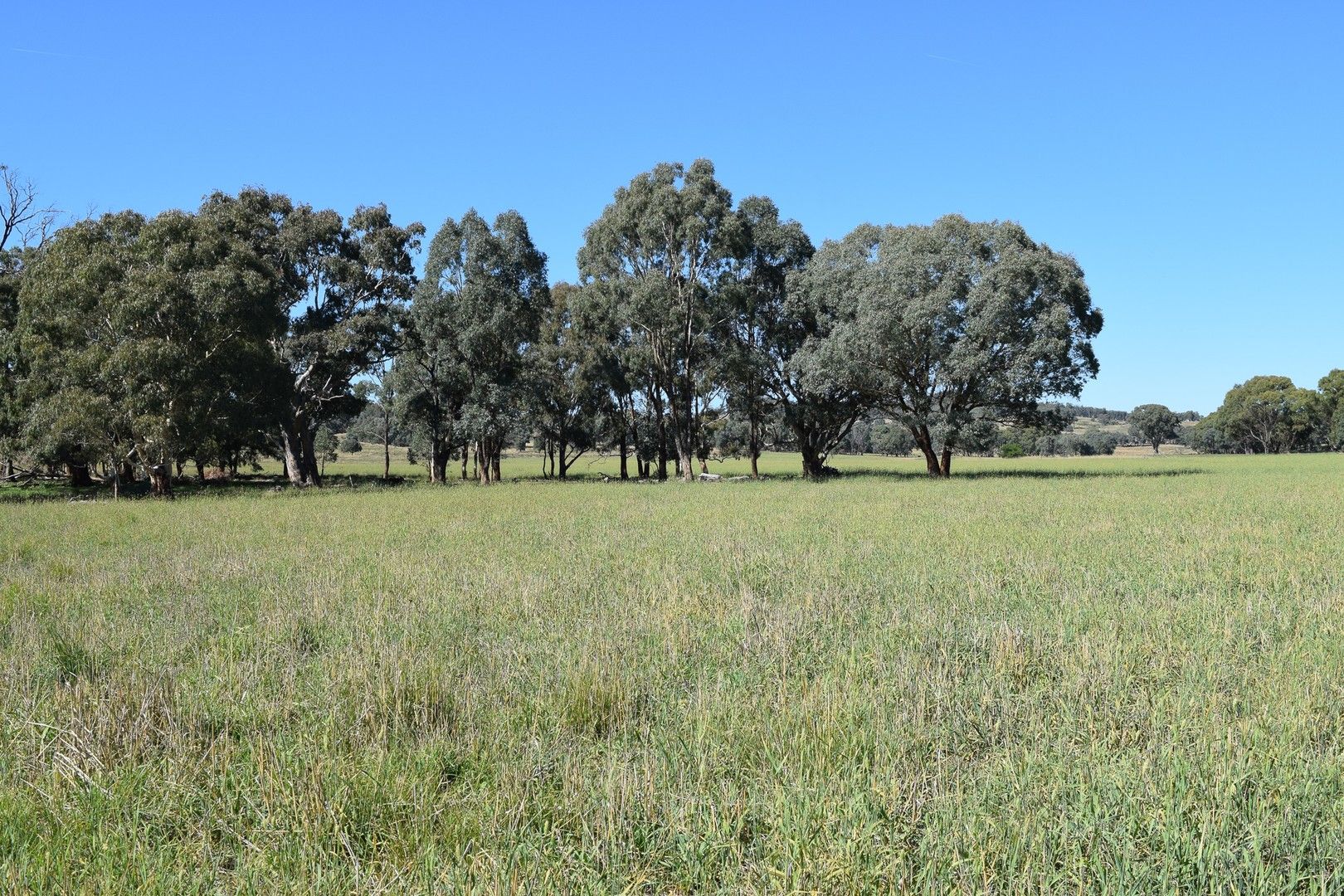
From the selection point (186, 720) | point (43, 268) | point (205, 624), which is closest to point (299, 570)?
point (205, 624)

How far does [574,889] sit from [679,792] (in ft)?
2.76

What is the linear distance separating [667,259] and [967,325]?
52.7 ft

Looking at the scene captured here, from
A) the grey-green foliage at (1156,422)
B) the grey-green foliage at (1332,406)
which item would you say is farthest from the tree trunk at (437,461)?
the grey-green foliage at (1156,422)

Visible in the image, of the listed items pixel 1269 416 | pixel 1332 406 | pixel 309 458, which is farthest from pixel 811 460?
pixel 1332 406

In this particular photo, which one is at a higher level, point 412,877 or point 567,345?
point 567,345

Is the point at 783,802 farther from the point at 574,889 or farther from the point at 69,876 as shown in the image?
the point at 69,876

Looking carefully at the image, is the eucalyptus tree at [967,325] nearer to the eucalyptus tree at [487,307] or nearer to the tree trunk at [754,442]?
the tree trunk at [754,442]

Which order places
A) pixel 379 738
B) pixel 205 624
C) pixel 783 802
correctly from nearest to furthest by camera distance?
pixel 783 802 → pixel 379 738 → pixel 205 624

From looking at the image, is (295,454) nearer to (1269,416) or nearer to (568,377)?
(568,377)

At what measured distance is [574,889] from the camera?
10.6 feet

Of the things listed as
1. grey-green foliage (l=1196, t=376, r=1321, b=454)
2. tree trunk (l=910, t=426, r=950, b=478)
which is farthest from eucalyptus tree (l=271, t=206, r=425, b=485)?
grey-green foliage (l=1196, t=376, r=1321, b=454)

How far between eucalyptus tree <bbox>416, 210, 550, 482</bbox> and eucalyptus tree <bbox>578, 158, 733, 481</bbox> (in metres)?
3.90

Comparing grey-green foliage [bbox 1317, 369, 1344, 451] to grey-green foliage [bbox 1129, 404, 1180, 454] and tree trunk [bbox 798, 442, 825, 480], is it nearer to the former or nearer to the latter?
grey-green foliage [bbox 1129, 404, 1180, 454]

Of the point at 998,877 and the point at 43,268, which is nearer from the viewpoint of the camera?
the point at 998,877
